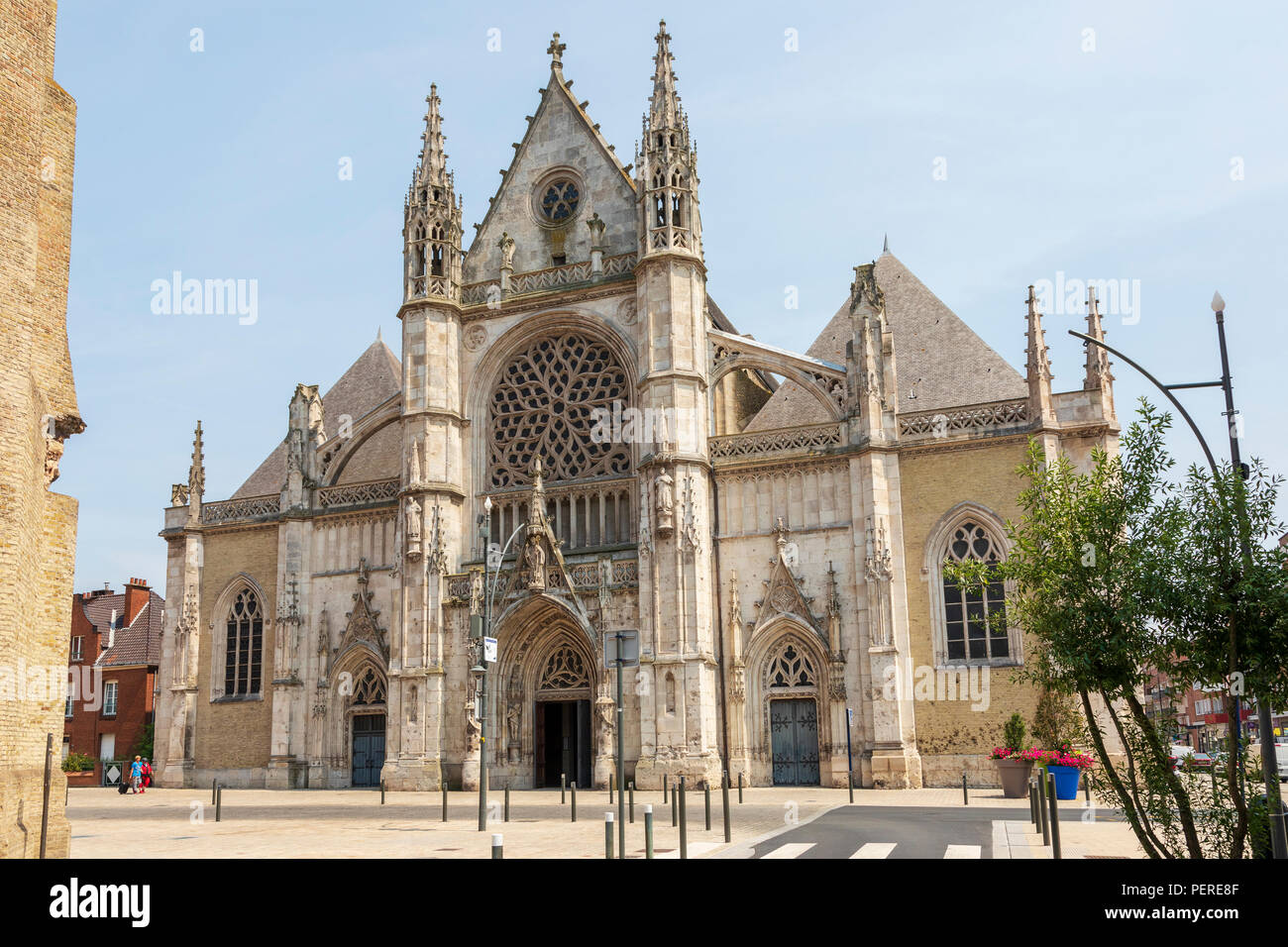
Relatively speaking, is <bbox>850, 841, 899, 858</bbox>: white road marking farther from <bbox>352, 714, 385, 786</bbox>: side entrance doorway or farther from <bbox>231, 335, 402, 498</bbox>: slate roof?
<bbox>231, 335, 402, 498</bbox>: slate roof

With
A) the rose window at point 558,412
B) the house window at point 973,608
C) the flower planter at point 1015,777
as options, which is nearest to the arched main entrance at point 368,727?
the rose window at point 558,412

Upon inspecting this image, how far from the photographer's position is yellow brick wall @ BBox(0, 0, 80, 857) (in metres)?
12.6

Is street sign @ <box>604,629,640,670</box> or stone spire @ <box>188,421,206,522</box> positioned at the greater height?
stone spire @ <box>188,421,206,522</box>

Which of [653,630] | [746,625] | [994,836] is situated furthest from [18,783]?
[746,625]

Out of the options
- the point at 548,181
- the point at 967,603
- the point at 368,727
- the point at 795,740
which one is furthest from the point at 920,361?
the point at 368,727

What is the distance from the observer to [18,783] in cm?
1263

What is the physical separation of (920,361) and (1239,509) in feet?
77.9

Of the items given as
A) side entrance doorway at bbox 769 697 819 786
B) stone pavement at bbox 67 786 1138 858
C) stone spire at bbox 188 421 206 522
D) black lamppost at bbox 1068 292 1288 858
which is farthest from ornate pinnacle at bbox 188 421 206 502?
black lamppost at bbox 1068 292 1288 858

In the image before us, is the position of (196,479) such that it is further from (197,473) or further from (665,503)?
(665,503)

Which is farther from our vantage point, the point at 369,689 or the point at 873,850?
the point at 369,689

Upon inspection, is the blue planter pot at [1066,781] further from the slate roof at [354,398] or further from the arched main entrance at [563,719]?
the slate roof at [354,398]

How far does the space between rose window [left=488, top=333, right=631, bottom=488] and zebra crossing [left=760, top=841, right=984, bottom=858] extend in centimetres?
1821

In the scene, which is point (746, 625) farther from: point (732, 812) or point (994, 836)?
point (994, 836)

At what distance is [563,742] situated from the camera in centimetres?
3241
